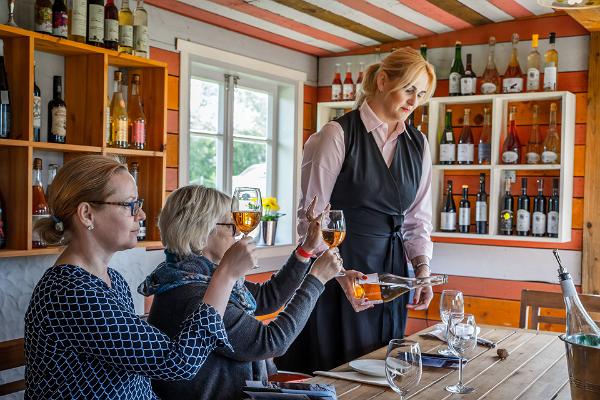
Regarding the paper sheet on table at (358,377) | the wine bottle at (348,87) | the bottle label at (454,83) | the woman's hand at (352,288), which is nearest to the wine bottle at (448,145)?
the bottle label at (454,83)

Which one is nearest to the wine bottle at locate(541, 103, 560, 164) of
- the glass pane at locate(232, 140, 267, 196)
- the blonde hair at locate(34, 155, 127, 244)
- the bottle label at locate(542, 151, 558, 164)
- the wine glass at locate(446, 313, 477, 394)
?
the bottle label at locate(542, 151, 558, 164)

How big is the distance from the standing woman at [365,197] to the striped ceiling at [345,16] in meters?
1.11

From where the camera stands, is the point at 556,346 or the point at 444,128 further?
the point at 444,128

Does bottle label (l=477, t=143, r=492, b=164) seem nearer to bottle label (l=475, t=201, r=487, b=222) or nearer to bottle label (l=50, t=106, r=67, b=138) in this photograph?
bottle label (l=475, t=201, r=487, b=222)

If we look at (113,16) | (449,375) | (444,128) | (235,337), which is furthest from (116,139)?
(444,128)

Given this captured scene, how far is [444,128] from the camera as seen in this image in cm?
389

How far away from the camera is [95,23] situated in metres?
2.57

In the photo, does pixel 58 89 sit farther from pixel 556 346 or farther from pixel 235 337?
pixel 556 346

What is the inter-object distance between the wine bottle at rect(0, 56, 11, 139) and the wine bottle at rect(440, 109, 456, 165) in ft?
7.52

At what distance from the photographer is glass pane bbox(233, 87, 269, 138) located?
3.95 metres

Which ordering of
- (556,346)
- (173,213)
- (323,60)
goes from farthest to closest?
(323,60), (556,346), (173,213)

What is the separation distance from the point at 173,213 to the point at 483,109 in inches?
99.8

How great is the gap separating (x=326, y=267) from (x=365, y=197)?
21.2 inches

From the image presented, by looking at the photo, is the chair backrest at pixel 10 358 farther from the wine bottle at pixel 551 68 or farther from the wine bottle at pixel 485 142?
the wine bottle at pixel 551 68
